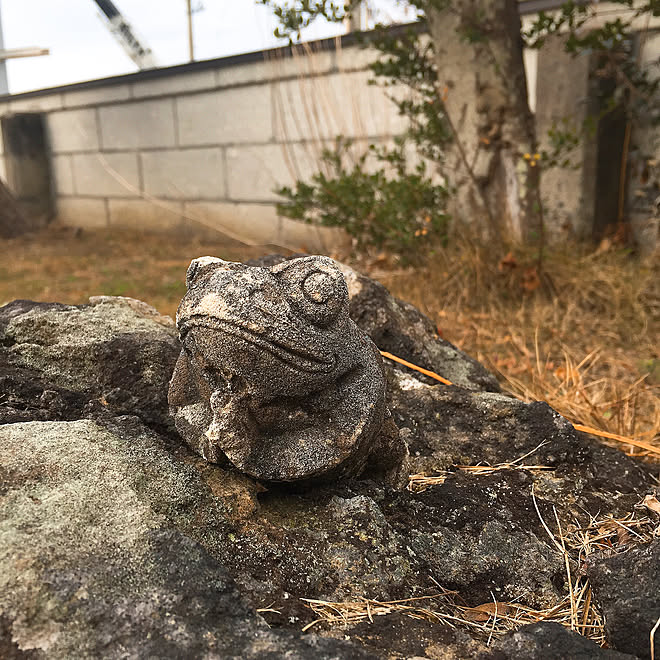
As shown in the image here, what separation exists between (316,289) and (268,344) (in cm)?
15

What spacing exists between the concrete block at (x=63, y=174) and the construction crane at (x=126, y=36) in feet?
5.69

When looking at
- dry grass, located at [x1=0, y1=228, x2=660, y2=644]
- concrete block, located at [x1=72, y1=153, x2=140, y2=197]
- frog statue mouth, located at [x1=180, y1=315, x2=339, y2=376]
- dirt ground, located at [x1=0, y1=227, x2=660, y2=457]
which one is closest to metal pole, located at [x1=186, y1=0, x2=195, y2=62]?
concrete block, located at [x1=72, y1=153, x2=140, y2=197]

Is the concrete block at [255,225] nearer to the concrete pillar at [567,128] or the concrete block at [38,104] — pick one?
the concrete pillar at [567,128]

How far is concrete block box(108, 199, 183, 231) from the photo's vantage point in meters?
8.16

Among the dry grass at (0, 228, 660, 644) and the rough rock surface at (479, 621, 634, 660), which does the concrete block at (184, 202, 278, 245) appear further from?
the rough rock surface at (479, 621, 634, 660)

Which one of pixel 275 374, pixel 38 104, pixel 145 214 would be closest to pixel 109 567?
pixel 275 374

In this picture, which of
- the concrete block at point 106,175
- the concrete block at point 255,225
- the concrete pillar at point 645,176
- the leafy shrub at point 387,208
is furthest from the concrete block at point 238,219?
the concrete pillar at point 645,176

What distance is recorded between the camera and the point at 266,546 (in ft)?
4.61

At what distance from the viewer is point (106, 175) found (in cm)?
904

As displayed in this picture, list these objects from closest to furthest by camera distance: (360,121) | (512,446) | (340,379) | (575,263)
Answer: (340,379) → (512,446) → (575,263) → (360,121)

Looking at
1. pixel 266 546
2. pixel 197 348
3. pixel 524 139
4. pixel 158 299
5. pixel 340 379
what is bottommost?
pixel 158 299

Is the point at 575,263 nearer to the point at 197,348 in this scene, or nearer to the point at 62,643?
the point at 197,348

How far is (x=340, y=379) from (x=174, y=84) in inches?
279

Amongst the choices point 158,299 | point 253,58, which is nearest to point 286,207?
point 158,299
